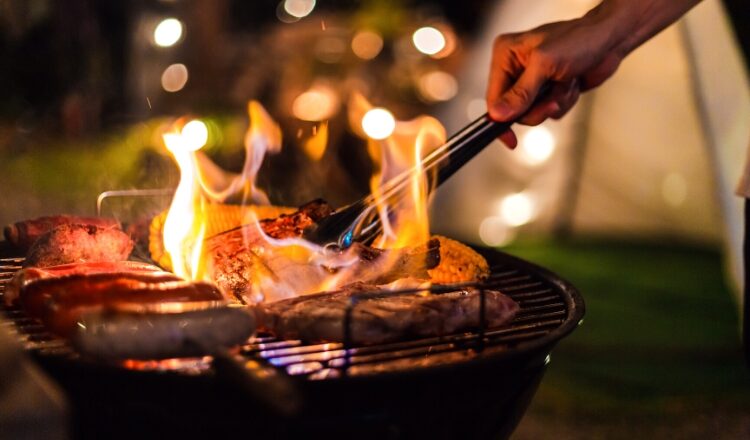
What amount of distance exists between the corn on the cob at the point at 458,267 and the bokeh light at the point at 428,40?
23.1 feet

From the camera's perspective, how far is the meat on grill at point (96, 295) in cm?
223

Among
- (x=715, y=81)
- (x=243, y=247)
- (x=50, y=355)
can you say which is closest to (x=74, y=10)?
(x=715, y=81)

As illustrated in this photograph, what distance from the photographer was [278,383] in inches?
69.4

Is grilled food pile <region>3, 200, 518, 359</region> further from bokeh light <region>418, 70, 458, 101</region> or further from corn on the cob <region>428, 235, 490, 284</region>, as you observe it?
bokeh light <region>418, 70, 458, 101</region>

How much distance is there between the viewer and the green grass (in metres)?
5.29

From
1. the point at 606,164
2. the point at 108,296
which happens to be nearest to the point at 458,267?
the point at 108,296

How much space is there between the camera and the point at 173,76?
36.8 ft

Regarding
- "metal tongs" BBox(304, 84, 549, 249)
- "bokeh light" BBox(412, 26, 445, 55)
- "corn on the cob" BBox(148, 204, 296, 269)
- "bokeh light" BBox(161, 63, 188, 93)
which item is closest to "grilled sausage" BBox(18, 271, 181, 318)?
"metal tongs" BBox(304, 84, 549, 249)

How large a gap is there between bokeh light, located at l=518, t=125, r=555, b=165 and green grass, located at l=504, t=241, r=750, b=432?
3.24 feet

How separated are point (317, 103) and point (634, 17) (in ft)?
20.7

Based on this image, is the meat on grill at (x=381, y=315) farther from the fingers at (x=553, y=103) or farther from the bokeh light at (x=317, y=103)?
the bokeh light at (x=317, y=103)

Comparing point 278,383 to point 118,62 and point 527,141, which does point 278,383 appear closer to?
point 527,141

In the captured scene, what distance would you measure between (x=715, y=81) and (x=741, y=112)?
564mm

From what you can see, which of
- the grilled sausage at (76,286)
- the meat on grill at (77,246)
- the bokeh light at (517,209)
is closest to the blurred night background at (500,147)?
the bokeh light at (517,209)
